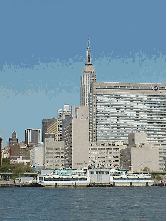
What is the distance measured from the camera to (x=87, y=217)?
92.6 meters

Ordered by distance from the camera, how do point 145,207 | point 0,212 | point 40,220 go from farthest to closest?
point 145,207 → point 0,212 → point 40,220

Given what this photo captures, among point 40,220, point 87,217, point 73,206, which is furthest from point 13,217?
point 73,206

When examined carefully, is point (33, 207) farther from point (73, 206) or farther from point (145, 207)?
point (145, 207)

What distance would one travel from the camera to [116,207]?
371ft

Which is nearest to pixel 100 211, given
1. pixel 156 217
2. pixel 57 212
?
pixel 57 212

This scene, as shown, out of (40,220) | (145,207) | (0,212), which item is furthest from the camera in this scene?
(145,207)

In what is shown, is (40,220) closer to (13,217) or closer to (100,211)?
(13,217)

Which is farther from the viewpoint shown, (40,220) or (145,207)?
(145,207)

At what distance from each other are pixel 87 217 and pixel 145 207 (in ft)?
75.6

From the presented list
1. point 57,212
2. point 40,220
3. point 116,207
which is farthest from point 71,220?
point 116,207

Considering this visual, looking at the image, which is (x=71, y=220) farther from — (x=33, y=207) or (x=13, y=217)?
(x=33, y=207)

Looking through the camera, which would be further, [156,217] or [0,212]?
[0,212]

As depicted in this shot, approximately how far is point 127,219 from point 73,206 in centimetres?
3023

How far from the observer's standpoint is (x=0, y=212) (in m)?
101
